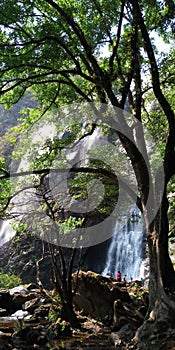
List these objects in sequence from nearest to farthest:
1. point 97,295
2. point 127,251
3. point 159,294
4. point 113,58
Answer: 1. point 159,294
2. point 113,58
3. point 97,295
4. point 127,251

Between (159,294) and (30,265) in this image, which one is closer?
(159,294)

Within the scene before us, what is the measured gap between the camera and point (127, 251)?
1244 inches

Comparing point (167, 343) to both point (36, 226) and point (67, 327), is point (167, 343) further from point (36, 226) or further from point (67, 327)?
point (36, 226)

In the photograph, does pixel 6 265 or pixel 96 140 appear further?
pixel 96 140

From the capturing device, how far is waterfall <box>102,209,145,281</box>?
30625 millimetres

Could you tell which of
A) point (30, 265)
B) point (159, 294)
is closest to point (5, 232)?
point (30, 265)

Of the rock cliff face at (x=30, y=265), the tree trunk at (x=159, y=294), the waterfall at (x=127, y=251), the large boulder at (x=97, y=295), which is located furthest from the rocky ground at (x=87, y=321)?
the rock cliff face at (x=30, y=265)

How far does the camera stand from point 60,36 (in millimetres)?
10289

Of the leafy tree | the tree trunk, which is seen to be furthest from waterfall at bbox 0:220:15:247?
the tree trunk

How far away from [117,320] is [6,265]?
28.3 metres

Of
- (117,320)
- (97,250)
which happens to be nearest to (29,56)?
(117,320)

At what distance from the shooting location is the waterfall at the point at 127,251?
30.6 meters

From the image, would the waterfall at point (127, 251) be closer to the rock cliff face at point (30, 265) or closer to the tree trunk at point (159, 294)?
the rock cliff face at point (30, 265)

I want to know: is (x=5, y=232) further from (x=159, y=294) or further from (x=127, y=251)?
(x=159, y=294)
